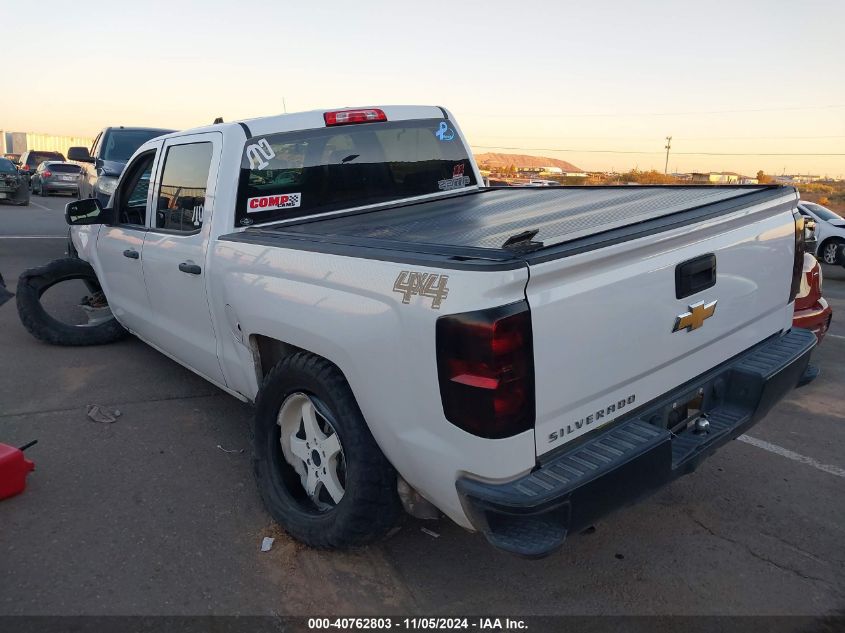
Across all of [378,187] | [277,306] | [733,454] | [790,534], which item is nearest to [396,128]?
[378,187]

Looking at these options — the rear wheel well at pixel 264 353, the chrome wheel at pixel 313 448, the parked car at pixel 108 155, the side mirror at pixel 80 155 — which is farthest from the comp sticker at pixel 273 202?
the side mirror at pixel 80 155

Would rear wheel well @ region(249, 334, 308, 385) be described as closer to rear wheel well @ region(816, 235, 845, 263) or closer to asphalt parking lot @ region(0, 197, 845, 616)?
asphalt parking lot @ region(0, 197, 845, 616)

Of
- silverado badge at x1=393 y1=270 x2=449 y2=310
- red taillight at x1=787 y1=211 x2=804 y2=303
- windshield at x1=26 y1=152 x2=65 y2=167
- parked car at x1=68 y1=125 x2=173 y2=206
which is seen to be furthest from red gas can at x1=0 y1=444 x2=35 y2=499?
windshield at x1=26 y1=152 x2=65 y2=167

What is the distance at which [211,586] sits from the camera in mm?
2879

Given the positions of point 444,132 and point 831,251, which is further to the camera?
point 831,251

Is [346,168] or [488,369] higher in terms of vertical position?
[346,168]

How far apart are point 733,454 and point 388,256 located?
9.15 feet

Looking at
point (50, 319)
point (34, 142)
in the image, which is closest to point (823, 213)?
point (50, 319)

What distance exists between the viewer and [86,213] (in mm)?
4965

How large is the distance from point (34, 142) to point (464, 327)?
78965mm

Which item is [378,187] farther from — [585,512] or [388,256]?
[585,512]

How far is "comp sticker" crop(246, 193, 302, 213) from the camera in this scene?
3.74 m

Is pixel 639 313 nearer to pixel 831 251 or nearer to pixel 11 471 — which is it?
pixel 11 471

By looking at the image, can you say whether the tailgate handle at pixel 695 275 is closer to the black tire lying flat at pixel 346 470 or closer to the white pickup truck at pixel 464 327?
the white pickup truck at pixel 464 327
